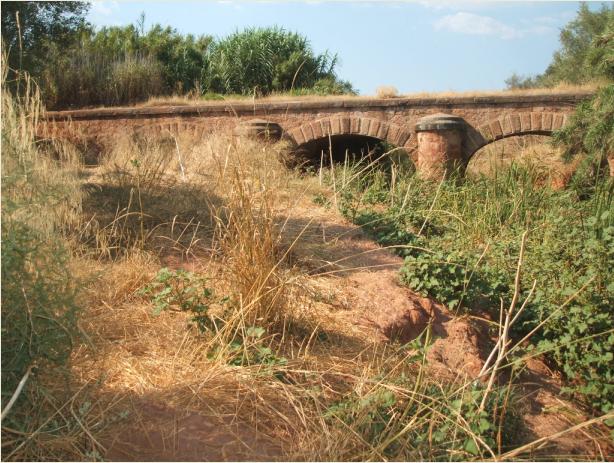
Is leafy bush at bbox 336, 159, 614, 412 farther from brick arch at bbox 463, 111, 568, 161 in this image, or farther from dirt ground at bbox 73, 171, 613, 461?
brick arch at bbox 463, 111, 568, 161

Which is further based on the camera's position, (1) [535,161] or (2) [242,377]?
(1) [535,161]

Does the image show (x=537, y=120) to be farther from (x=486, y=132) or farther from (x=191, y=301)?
(x=191, y=301)

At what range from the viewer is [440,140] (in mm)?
12227

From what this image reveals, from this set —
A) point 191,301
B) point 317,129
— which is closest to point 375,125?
point 317,129

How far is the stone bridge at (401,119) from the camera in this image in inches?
487

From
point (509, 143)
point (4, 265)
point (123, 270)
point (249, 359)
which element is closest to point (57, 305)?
point (4, 265)

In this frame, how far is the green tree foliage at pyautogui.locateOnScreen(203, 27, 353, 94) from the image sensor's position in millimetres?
19391

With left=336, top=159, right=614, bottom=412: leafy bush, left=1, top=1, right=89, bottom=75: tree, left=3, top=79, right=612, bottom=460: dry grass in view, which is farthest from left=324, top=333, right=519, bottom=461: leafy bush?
left=1, top=1, right=89, bottom=75: tree

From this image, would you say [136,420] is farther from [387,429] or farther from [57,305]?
[387,429]

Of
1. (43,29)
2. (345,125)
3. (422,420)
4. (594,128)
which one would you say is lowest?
(422,420)

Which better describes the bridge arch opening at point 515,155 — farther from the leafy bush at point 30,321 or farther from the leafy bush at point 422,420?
the leafy bush at point 30,321

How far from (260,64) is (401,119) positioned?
27.1 ft

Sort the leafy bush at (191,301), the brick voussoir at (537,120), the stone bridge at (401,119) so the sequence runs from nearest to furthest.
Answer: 1. the leafy bush at (191,301)
2. the stone bridge at (401,119)
3. the brick voussoir at (537,120)

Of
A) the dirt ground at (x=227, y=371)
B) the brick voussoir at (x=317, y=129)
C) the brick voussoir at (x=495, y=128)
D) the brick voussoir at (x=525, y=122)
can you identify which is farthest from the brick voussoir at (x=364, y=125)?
the dirt ground at (x=227, y=371)
